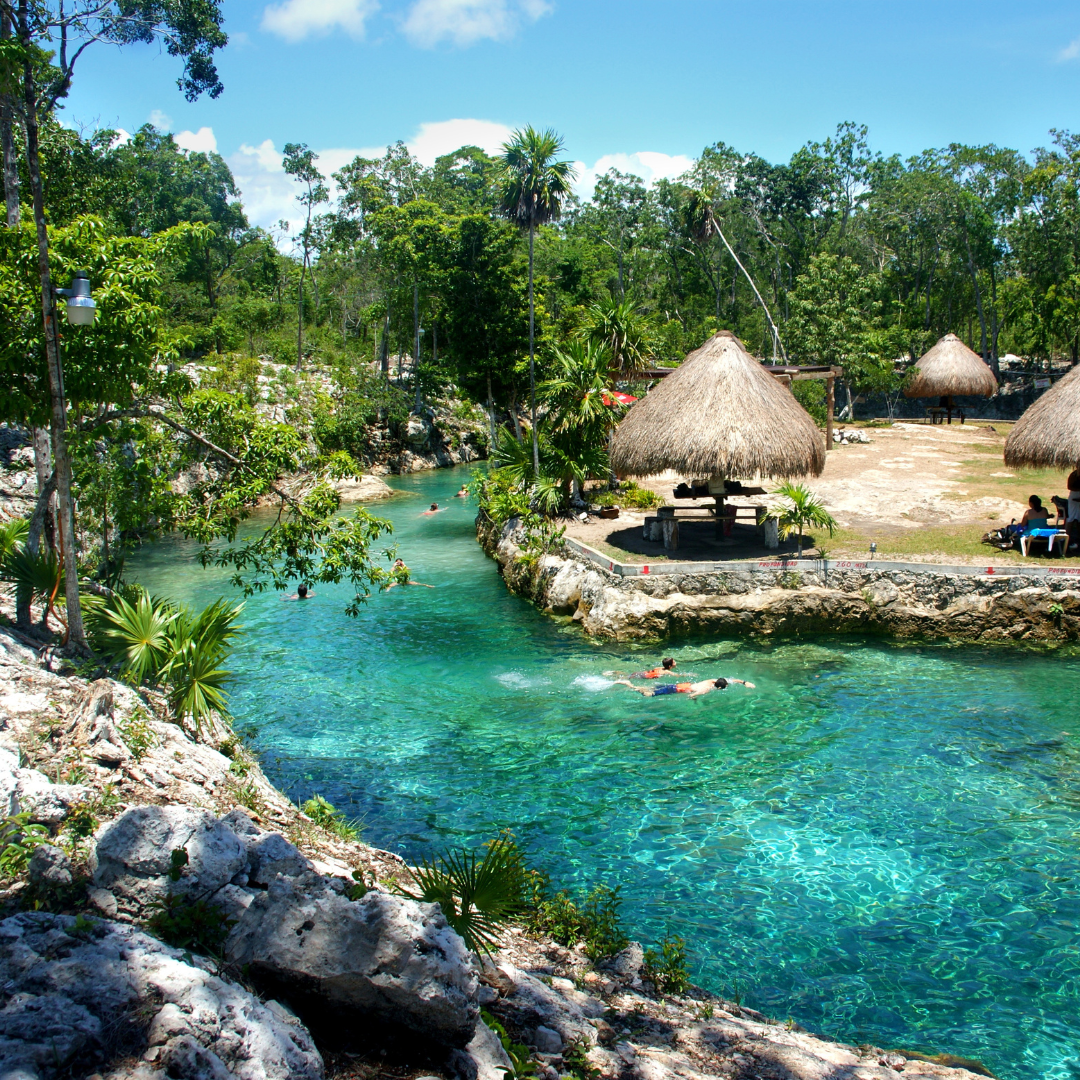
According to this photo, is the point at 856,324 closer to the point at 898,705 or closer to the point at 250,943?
the point at 898,705

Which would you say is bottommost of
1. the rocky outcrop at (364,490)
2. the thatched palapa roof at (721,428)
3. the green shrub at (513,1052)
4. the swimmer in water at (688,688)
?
the swimmer in water at (688,688)

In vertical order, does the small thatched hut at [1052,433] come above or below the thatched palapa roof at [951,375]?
below

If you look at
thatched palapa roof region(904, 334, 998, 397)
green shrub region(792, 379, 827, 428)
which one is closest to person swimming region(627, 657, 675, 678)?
green shrub region(792, 379, 827, 428)

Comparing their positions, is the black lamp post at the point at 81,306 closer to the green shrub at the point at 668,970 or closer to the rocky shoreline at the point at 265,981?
the rocky shoreline at the point at 265,981

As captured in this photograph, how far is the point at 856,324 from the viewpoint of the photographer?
112ft

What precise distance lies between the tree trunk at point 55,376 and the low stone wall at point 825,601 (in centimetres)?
918

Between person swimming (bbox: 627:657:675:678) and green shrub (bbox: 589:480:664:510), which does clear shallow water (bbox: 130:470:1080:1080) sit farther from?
green shrub (bbox: 589:480:664:510)


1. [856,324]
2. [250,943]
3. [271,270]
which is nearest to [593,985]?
[250,943]

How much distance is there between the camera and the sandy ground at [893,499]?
1788cm

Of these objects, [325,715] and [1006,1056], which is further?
[325,715]

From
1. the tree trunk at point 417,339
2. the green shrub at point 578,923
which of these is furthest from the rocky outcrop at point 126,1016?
the tree trunk at point 417,339

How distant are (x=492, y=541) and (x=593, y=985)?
1677 centimetres

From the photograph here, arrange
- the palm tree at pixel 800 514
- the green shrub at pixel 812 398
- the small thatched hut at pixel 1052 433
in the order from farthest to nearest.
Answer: the green shrub at pixel 812 398 < the small thatched hut at pixel 1052 433 < the palm tree at pixel 800 514

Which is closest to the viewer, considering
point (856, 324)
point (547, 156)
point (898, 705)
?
point (898, 705)
